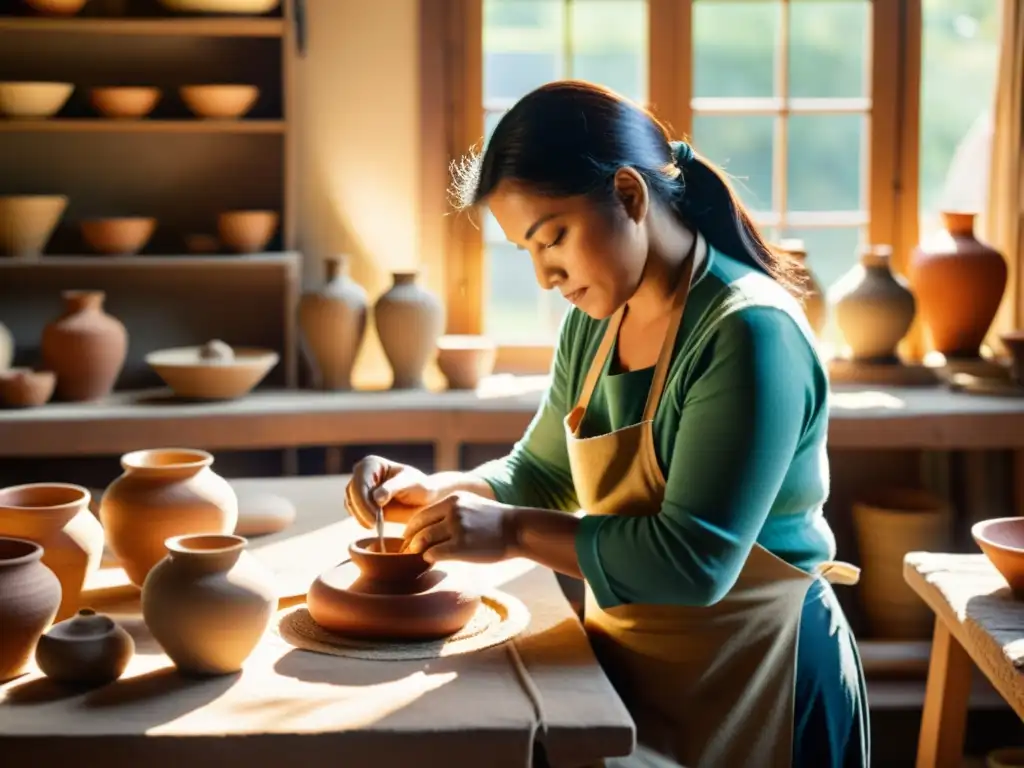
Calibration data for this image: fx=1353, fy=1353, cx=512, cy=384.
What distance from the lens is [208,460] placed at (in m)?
2.21

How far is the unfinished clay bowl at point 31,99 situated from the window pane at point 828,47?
2.25 metres

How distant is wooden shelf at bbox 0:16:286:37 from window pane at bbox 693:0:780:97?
1313mm

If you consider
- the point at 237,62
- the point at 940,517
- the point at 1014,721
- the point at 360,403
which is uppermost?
the point at 237,62

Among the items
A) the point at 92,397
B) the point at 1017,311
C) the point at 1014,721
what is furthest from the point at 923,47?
the point at 92,397

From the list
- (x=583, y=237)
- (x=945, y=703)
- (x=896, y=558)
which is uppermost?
(x=583, y=237)

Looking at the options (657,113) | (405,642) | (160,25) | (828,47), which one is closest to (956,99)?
(828,47)

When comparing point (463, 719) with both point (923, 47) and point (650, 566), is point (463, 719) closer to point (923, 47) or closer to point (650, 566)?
point (650, 566)

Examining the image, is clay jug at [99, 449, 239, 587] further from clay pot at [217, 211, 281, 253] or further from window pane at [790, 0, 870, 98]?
window pane at [790, 0, 870, 98]

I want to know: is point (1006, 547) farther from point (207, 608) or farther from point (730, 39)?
point (730, 39)

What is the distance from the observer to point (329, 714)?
1.62 m

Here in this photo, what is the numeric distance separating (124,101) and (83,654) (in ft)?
8.68

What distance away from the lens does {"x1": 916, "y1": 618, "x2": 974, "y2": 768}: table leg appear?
2387mm

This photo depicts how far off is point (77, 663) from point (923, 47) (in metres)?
3.50

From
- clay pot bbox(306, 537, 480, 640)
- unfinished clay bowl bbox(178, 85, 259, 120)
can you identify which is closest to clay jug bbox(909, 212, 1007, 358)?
unfinished clay bowl bbox(178, 85, 259, 120)
